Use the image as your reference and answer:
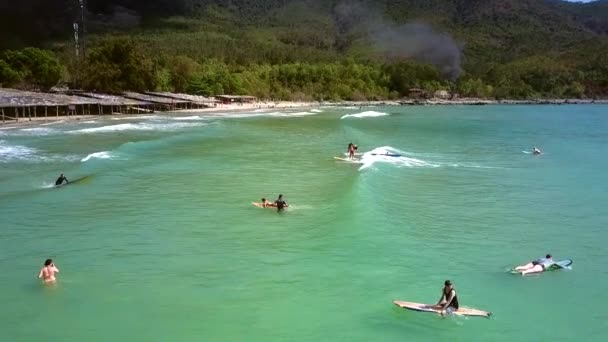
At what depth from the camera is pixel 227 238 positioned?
72.2ft

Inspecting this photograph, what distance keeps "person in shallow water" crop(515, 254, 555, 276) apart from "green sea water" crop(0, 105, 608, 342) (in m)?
0.31

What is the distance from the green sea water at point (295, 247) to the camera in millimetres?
15039

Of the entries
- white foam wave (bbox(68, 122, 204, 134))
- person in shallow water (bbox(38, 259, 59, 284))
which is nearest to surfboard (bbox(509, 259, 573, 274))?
person in shallow water (bbox(38, 259, 59, 284))

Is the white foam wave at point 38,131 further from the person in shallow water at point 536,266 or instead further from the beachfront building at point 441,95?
the beachfront building at point 441,95

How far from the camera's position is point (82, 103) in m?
74.2

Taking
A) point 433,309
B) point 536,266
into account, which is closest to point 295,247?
point 433,309

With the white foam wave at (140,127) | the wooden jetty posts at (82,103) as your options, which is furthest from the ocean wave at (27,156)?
the wooden jetty posts at (82,103)

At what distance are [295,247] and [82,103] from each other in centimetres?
6063

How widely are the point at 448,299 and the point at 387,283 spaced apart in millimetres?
2541

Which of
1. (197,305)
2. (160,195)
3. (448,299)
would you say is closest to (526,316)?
(448,299)

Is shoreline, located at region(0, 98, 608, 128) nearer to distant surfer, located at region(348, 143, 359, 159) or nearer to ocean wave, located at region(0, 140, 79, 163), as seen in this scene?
ocean wave, located at region(0, 140, 79, 163)

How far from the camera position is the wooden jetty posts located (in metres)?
66.6

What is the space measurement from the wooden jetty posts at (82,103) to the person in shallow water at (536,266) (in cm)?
5883

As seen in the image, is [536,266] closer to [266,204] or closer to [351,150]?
[266,204]
